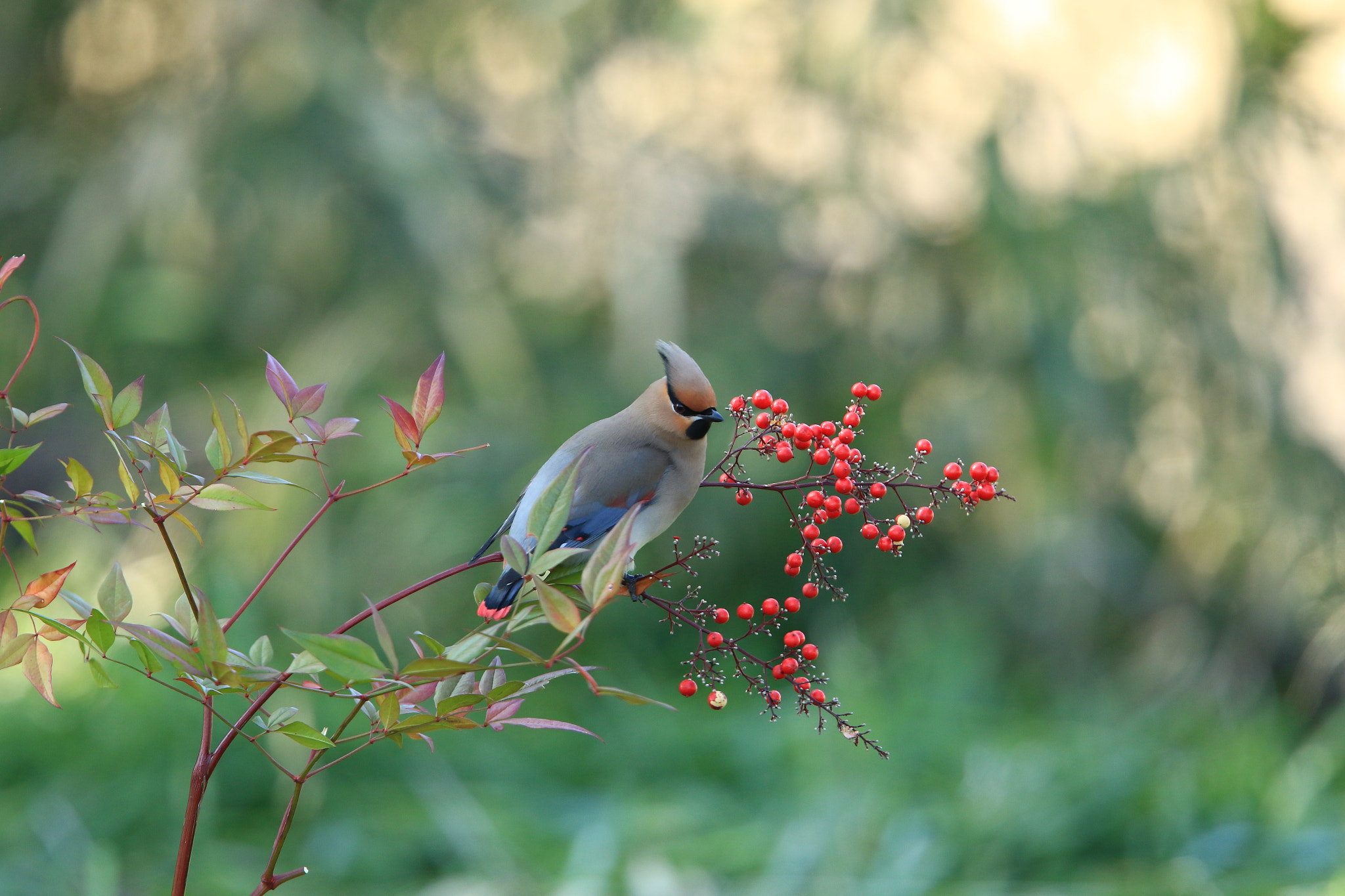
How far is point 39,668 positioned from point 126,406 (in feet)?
0.44

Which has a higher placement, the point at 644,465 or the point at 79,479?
the point at 644,465

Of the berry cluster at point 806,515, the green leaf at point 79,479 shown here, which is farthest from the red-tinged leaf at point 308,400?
the berry cluster at point 806,515

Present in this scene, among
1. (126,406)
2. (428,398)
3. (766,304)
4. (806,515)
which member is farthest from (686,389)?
(766,304)

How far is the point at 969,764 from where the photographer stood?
7.12 ft

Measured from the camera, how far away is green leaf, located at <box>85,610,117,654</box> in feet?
1.52

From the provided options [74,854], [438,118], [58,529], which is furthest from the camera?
[58,529]

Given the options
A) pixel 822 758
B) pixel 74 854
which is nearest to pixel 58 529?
pixel 74 854

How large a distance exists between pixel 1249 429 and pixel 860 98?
1263mm

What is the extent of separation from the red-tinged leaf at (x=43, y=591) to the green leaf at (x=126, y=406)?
7 cm

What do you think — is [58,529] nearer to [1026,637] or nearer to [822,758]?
[822,758]

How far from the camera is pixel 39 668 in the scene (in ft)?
1.76

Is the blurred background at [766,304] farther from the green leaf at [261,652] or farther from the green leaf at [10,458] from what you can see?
the green leaf at [10,458]

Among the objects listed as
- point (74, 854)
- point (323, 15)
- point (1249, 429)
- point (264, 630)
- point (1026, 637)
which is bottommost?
point (74, 854)

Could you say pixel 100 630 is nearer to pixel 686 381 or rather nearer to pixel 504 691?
pixel 504 691
